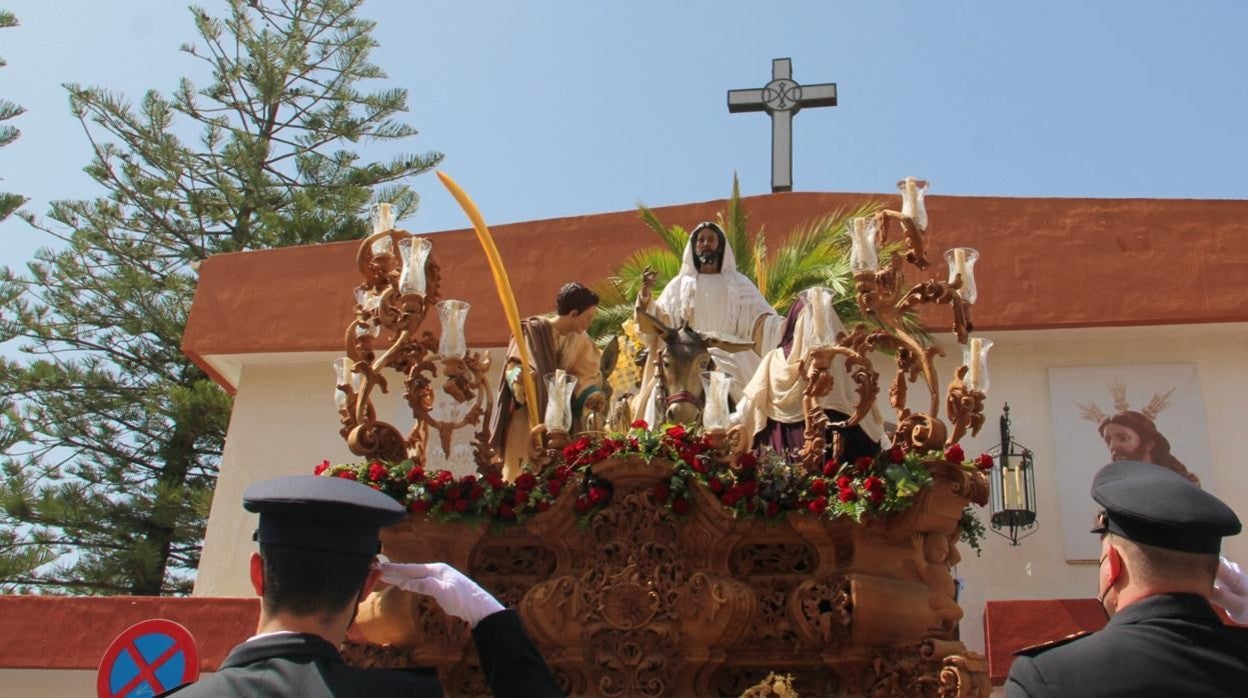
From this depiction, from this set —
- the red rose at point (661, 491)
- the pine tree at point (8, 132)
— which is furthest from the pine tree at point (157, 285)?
the red rose at point (661, 491)

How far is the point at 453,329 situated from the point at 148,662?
8.29 ft

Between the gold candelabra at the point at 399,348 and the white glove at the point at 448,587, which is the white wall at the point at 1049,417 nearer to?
the gold candelabra at the point at 399,348

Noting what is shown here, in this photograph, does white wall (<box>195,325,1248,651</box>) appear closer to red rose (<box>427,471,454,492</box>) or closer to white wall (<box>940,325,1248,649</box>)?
white wall (<box>940,325,1248,649</box>)

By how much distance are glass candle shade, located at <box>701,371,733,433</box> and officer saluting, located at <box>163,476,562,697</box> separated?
399 centimetres

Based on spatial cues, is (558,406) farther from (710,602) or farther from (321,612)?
(321,612)

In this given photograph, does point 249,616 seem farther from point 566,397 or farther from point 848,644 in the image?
point 848,644

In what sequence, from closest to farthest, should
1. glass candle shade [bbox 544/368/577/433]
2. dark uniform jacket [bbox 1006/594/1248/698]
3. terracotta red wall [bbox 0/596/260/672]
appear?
dark uniform jacket [bbox 1006/594/1248/698] < glass candle shade [bbox 544/368/577/433] < terracotta red wall [bbox 0/596/260/672]

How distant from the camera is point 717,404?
696 centimetres

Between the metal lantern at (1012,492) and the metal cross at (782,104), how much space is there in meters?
3.50

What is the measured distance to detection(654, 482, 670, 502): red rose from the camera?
6.65 meters

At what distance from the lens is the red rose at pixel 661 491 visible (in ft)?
21.8

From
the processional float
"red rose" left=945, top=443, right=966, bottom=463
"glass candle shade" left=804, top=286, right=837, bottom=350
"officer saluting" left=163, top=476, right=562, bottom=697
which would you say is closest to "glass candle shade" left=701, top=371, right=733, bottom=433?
the processional float

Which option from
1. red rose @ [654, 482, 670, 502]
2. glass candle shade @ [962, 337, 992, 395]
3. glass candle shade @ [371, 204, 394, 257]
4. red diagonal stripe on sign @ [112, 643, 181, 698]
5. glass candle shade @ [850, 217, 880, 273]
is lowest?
red diagonal stripe on sign @ [112, 643, 181, 698]

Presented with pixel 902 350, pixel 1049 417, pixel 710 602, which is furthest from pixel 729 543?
pixel 1049 417
